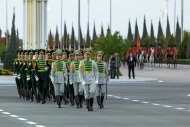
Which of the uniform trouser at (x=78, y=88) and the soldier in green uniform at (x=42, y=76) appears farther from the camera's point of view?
the soldier in green uniform at (x=42, y=76)

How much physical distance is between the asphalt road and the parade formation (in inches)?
19.1

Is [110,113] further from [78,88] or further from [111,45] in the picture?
[111,45]

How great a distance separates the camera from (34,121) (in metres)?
24.7

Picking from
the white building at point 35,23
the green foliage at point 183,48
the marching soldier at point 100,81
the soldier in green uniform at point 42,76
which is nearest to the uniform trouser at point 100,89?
the marching soldier at point 100,81

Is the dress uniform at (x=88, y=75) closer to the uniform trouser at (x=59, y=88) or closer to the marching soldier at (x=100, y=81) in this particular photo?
the marching soldier at (x=100, y=81)

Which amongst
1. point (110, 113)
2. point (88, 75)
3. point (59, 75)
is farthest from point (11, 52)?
point (110, 113)

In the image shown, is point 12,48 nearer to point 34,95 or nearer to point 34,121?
point 34,95

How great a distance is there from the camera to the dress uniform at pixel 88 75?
99.5 ft

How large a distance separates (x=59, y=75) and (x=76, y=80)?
786mm

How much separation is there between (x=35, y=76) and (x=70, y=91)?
2.95 meters

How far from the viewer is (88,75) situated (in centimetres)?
3045

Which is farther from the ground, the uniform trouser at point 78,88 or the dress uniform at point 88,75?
the dress uniform at point 88,75

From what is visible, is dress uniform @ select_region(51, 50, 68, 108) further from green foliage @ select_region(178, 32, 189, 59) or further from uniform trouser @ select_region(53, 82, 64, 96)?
green foliage @ select_region(178, 32, 189, 59)

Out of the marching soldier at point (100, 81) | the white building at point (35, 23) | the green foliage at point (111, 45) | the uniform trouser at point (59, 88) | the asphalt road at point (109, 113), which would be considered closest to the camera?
the asphalt road at point (109, 113)
